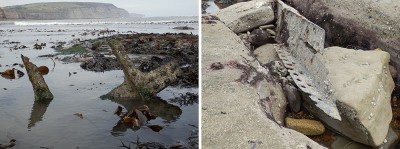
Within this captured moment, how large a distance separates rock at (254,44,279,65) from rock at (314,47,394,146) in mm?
704

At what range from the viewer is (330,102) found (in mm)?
4070

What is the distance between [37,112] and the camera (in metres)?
4.22

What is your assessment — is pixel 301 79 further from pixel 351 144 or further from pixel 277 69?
pixel 351 144

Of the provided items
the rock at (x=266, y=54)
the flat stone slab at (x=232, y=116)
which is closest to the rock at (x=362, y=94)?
the rock at (x=266, y=54)

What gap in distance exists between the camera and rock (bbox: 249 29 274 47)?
5730 millimetres

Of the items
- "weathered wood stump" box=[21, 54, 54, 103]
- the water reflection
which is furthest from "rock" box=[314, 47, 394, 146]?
"weathered wood stump" box=[21, 54, 54, 103]

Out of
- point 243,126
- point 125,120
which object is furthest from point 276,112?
point 125,120

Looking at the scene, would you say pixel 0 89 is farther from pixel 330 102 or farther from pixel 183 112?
pixel 330 102

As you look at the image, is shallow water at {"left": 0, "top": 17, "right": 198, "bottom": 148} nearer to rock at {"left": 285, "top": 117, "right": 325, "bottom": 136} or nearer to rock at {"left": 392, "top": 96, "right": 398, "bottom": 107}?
rock at {"left": 285, "top": 117, "right": 325, "bottom": 136}

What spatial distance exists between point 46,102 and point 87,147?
1.60m

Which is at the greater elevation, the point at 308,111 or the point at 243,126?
the point at 243,126

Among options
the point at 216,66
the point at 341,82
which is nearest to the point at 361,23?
the point at 341,82

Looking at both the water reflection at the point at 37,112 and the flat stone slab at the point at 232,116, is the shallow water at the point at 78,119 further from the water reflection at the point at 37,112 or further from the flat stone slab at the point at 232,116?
the flat stone slab at the point at 232,116

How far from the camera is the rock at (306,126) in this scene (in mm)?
4051
